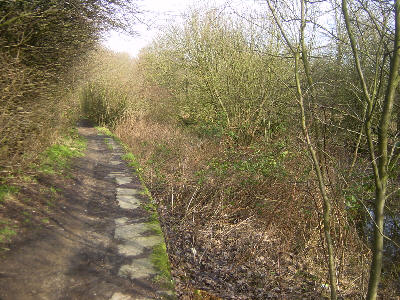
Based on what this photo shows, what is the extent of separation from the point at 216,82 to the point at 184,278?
7.23m

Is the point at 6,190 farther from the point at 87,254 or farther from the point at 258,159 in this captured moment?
the point at 258,159

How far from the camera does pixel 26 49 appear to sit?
5668mm

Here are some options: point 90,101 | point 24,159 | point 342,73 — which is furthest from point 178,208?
point 90,101

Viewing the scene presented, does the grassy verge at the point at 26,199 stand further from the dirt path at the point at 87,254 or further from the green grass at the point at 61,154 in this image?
the dirt path at the point at 87,254

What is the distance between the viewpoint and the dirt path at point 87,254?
2957 mm

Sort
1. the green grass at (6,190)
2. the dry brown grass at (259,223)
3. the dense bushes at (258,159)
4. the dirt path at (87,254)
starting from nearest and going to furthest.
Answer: the dirt path at (87,254) → the green grass at (6,190) → the dense bushes at (258,159) → the dry brown grass at (259,223)

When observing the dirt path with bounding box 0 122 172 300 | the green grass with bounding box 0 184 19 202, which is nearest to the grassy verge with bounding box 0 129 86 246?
the green grass with bounding box 0 184 19 202

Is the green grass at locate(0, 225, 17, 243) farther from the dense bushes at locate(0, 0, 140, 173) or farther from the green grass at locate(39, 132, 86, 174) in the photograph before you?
the green grass at locate(39, 132, 86, 174)

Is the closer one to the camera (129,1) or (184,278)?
(184,278)

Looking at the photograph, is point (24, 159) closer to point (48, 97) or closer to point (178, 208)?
point (48, 97)

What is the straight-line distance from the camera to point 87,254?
3.64m

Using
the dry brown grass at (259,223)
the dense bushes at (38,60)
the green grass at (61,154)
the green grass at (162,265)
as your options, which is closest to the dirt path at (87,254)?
the green grass at (162,265)

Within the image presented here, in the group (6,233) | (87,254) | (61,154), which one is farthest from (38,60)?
(87,254)

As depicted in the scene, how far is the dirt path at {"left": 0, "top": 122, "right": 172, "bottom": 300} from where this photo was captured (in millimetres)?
2957
